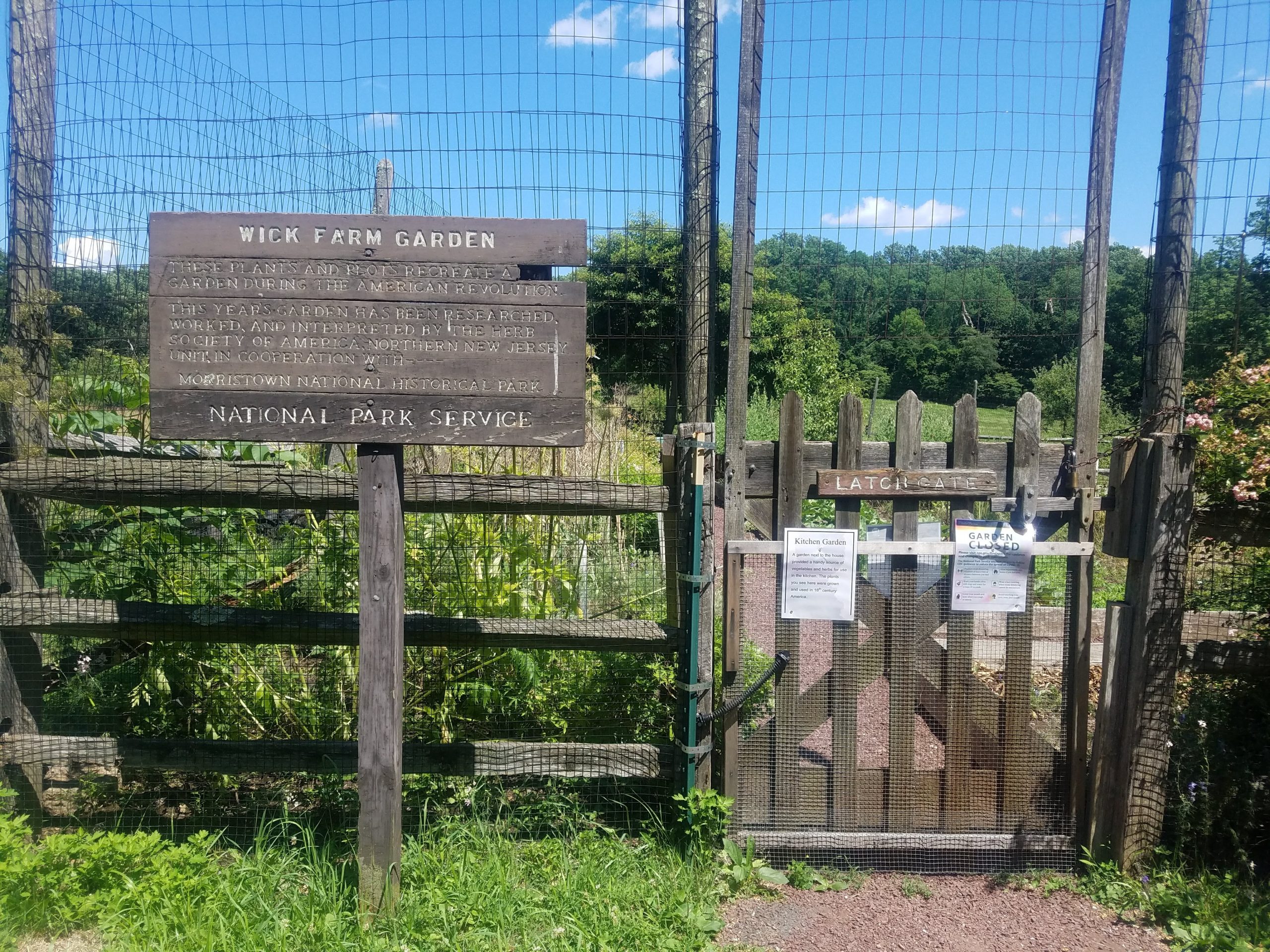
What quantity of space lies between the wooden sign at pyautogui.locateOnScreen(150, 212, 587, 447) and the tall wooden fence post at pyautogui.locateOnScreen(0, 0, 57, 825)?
150 cm

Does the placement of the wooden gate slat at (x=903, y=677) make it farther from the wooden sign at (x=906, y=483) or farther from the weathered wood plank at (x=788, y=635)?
the weathered wood plank at (x=788, y=635)

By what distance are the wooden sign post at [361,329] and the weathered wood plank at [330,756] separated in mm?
1267

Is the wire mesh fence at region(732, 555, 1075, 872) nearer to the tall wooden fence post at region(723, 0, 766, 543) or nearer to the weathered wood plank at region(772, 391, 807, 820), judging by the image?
the weathered wood plank at region(772, 391, 807, 820)

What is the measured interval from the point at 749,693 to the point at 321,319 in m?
2.29

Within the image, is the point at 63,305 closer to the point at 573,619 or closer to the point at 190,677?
the point at 190,677

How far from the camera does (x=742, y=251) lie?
3.98 m

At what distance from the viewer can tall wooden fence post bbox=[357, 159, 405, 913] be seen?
3.26 m

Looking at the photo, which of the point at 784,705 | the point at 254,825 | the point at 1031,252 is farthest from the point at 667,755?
the point at 1031,252

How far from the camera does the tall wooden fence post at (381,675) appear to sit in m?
3.26

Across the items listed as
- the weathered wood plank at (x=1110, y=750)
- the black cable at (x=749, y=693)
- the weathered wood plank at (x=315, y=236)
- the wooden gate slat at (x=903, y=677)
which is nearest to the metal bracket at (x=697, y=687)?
the black cable at (x=749, y=693)

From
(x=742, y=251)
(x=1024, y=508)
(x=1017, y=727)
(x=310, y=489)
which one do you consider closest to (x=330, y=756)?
(x=310, y=489)

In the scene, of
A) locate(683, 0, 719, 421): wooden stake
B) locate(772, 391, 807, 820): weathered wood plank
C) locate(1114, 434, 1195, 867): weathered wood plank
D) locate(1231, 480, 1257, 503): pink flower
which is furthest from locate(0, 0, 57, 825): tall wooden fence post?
locate(1231, 480, 1257, 503): pink flower

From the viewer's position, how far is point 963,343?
6051 millimetres

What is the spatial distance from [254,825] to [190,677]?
30.9 inches
